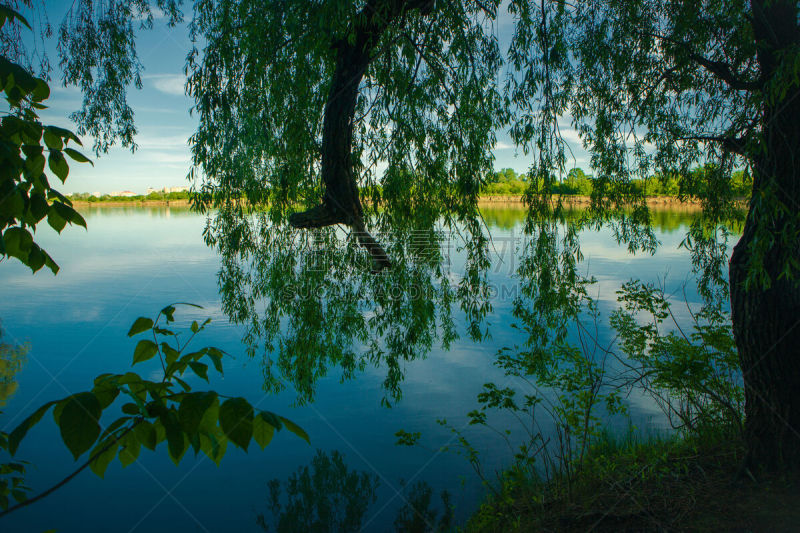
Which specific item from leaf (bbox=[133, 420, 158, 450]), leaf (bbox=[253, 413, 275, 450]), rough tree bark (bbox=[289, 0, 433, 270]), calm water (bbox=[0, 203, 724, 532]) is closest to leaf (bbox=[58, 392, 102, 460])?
leaf (bbox=[133, 420, 158, 450])

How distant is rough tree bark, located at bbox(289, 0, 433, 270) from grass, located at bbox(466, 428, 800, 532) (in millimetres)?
2028

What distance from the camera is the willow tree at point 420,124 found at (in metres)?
2.84

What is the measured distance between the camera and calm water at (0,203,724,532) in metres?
4.25

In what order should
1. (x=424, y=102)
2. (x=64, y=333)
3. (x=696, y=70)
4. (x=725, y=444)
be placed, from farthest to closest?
(x=64, y=333), (x=696, y=70), (x=424, y=102), (x=725, y=444)

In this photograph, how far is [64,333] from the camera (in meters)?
8.43

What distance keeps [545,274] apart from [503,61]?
188cm

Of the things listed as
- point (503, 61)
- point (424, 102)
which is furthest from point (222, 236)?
point (503, 61)

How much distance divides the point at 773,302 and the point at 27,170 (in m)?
3.32

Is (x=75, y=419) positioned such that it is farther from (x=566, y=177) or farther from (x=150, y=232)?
(x=150, y=232)

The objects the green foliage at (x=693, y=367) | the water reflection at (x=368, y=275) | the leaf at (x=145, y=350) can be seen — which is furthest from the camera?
the water reflection at (x=368, y=275)

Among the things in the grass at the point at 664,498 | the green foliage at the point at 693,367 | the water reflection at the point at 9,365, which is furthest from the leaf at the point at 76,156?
the water reflection at the point at 9,365

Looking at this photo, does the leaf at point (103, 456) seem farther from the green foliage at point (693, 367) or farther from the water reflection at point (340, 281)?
the green foliage at point (693, 367)

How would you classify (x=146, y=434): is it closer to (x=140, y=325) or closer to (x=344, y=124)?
(x=140, y=325)

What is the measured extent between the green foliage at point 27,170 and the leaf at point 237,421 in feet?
1.47
